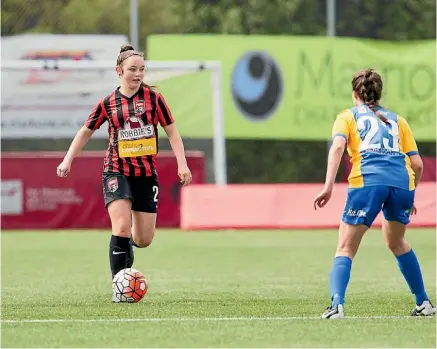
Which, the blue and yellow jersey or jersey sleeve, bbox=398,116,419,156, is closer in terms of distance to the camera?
the blue and yellow jersey

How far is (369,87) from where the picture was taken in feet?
29.3

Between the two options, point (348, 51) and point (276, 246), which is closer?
point (276, 246)

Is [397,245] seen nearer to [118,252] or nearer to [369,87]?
[369,87]

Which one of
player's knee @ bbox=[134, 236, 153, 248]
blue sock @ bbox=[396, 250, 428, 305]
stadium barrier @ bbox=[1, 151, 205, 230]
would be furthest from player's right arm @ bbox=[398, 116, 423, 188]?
stadium barrier @ bbox=[1, 151, 205, 230]

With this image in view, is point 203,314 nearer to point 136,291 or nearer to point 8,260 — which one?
point 136,291

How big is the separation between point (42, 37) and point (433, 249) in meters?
12.7

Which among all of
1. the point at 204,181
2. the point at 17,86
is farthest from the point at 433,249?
the point at 17,86

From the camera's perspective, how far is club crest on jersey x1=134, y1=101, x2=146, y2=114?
1053 centimetres

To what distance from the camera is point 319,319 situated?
8789mm

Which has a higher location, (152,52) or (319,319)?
(152,52)

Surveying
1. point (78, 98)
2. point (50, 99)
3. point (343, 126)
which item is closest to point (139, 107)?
point (343, 126)

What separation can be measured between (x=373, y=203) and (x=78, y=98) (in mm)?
17669

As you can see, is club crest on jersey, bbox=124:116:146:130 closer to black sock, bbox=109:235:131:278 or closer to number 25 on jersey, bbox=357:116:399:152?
black sock, bbox=109:235:131:278

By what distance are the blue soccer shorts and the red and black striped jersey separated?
225 centimetres
